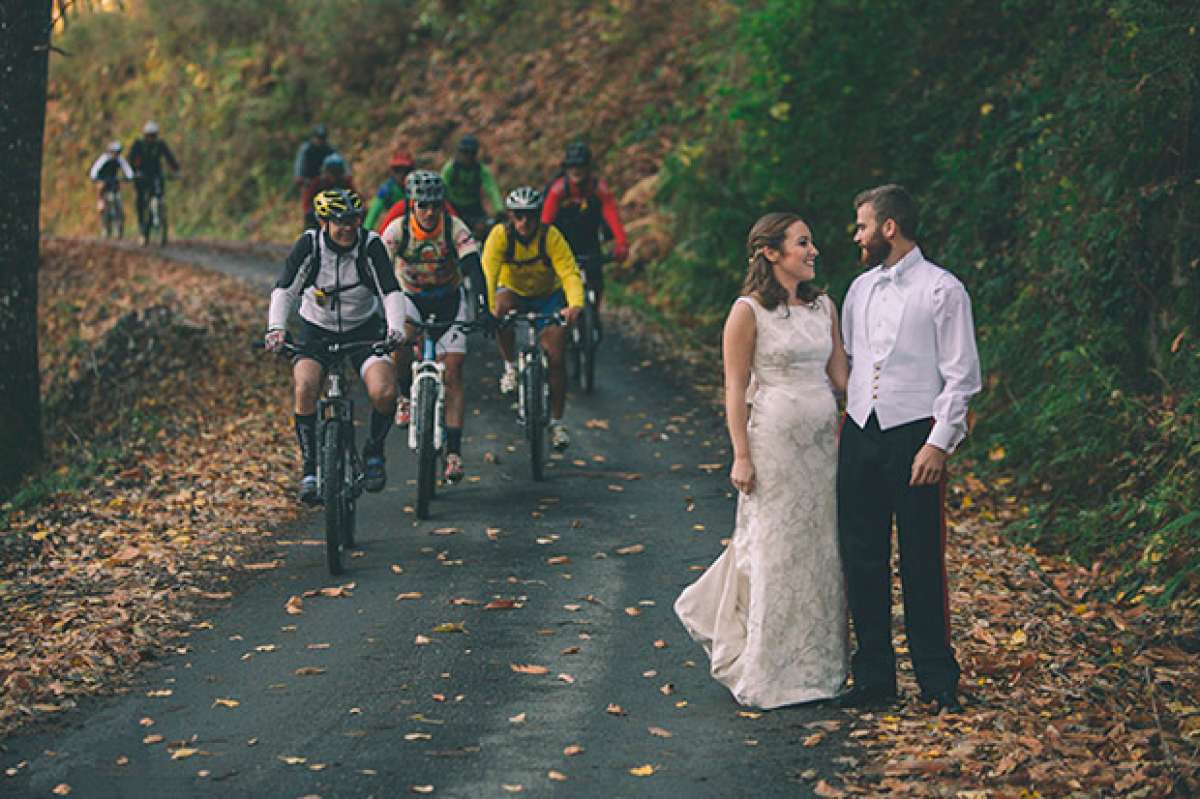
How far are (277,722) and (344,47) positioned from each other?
3569cm

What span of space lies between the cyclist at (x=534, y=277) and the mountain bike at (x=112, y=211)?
75.4 feet

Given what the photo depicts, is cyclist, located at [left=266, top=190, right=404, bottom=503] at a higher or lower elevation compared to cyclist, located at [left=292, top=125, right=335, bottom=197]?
lower

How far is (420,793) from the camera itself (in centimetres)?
605

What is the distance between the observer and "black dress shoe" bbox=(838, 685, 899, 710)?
7059mm

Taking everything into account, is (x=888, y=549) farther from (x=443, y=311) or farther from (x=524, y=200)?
(x=524, y=200)

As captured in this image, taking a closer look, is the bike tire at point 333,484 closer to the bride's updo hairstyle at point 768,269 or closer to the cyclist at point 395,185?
the bride's updo hairstyle at point 768,269

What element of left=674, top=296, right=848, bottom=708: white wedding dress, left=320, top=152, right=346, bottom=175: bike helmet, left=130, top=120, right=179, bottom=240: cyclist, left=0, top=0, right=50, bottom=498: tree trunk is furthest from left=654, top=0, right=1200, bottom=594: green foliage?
left=130, top=120, right=179, bottom=240: cyclist

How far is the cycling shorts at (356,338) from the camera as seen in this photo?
1016 centimetres

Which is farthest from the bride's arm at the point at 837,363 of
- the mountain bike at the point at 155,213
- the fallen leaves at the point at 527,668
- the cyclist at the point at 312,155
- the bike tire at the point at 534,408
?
the mountain bike at the point at 155,213

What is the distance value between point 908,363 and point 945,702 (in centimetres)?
160

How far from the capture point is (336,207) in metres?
9.87

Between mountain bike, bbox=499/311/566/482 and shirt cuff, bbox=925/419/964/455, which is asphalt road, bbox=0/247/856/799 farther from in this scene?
shirt cuff, bbox=925/419/964/455

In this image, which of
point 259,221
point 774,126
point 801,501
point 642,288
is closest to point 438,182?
point 801,501

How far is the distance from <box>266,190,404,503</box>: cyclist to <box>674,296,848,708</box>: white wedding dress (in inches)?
143
